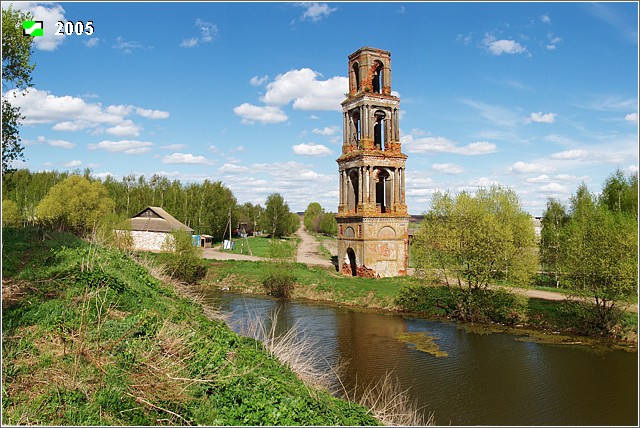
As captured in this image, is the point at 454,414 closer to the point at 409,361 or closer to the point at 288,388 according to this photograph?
the point at 409,361

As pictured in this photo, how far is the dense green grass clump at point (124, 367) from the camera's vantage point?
299 inches

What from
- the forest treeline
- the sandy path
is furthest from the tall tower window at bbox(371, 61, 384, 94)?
the forest treeline

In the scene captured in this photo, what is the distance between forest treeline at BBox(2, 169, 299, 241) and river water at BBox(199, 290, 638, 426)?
4063cm

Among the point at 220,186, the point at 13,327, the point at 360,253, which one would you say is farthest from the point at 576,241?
the point at 220,186

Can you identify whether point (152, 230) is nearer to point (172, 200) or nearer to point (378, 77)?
point (172, 200)

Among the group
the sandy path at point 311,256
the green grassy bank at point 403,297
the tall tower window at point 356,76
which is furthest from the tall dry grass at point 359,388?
the sandy path at point 311,256

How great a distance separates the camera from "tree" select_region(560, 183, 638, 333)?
1853 centimetres

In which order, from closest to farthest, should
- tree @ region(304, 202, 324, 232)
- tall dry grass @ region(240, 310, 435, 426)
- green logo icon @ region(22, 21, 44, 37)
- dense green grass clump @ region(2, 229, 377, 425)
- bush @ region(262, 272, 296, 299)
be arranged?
dense green grass clump @ region(2, 229, 377, 425), green logo icon @ region(22, 21, 44, 37), tall dry grass @ region(240, 310, 435, 426), bush @ region(262, 272, 296, 299), tree @ region(304, 202, 324, 232)

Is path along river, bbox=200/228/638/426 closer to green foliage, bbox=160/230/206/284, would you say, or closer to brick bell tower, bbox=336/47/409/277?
brick bell tower, bbox=336/47/409/277

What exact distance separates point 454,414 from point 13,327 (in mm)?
11074

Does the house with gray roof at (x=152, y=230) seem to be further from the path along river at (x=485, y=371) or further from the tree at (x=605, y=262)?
the tree at (x=605, y=262)

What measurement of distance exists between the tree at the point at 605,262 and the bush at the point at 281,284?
17.0 metres

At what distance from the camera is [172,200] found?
207 ft

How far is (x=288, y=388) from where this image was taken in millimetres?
9203
